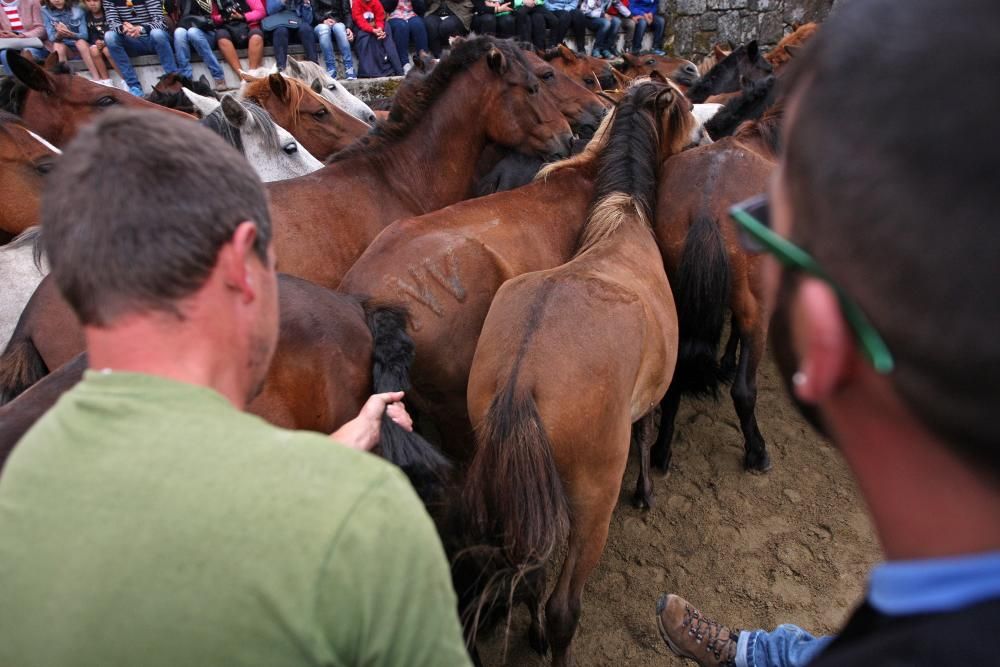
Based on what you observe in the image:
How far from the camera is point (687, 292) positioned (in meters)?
2.99

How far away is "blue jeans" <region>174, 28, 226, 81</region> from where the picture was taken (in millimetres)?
8414

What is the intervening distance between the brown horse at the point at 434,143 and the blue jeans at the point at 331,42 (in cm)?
619

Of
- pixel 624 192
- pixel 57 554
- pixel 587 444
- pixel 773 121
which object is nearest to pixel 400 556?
pixel 57 554

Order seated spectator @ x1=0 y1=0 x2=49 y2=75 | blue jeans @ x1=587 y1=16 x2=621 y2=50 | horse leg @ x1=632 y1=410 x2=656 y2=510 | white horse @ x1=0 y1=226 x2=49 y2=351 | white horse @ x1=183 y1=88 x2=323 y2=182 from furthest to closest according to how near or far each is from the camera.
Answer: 1. blue jeans @ x1=587 y1=16 x2=621 y2=50
2. seated spectator @ x1=0 y1=0 x2=49 y2=75
3. white horse @ x1=183 y1=88 x2=323 y2=182
4. horse leg @ x1=632 y1=410 x2=656 y2=510
5. white horse @ x1=0 y1=226 x2=49 y2=351

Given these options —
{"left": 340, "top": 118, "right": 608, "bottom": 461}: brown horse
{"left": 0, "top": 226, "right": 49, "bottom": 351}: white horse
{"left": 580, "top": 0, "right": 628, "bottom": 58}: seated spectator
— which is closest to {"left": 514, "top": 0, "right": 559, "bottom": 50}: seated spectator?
{"left": 580, "top": 0, "right": 628, "bottom": 58}: seated spectator

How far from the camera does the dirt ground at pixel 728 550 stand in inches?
99.1

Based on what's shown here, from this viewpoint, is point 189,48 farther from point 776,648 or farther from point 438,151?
point 776,648

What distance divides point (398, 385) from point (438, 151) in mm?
2133

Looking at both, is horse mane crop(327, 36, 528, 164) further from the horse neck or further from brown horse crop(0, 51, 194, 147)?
brown horse crop(0, 51, 194, 147)

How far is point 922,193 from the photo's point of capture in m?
0.49

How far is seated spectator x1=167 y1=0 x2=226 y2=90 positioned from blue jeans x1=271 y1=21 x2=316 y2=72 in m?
0.90

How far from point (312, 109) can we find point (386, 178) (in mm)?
1472

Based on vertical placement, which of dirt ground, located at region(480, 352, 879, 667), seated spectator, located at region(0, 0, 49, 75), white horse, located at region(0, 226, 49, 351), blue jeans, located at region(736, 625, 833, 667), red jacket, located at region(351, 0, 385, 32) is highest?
seated spectator, located at region(0, 0, 49, 75)

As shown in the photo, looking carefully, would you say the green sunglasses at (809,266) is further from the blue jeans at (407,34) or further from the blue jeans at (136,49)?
the blue jeans at (407,34)
